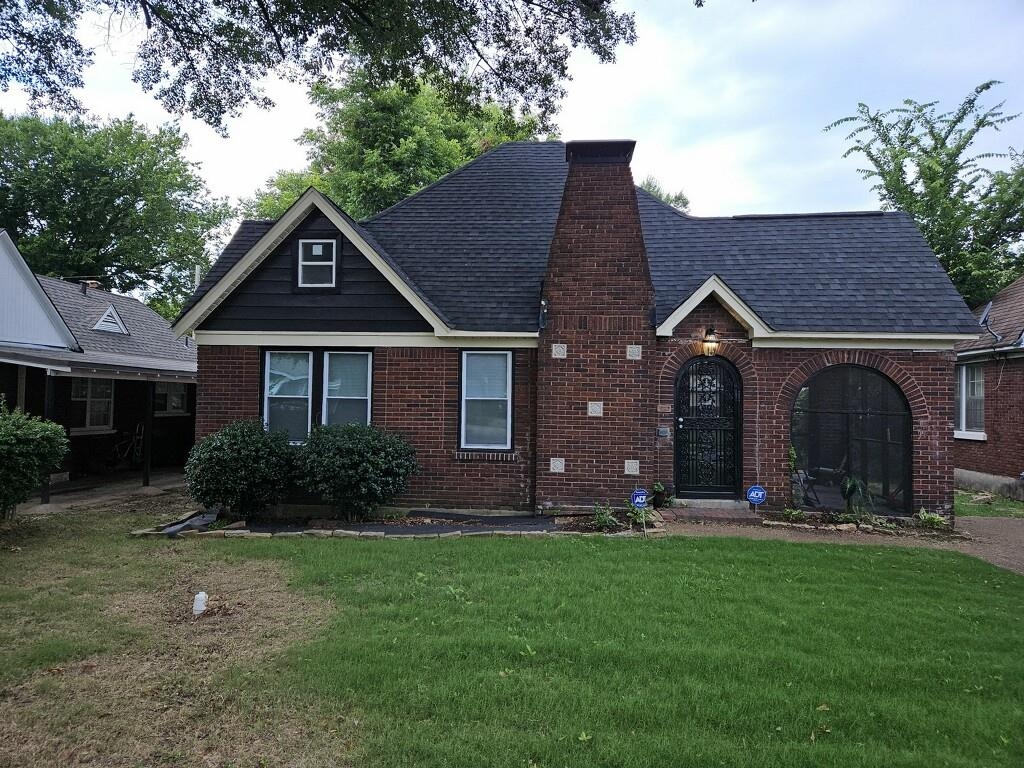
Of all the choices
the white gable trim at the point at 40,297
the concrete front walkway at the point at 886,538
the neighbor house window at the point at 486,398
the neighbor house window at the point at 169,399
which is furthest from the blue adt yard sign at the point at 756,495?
the neighbor house window at the point at 169,399

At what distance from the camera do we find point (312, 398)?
33.9ft

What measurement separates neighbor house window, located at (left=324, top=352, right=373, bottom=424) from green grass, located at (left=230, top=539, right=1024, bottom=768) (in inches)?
150

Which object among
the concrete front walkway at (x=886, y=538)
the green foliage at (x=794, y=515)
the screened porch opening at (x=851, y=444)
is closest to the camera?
the concrete front walkway at (x=886, y=538)

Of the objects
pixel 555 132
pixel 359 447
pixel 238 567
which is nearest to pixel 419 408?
pixel 359 447

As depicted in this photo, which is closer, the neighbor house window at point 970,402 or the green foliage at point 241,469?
the green foliage at point 241,469

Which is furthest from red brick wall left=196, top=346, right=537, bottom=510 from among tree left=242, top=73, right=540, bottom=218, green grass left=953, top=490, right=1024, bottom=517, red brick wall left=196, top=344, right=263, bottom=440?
tree left=242, top=73, right=540, bottom=218

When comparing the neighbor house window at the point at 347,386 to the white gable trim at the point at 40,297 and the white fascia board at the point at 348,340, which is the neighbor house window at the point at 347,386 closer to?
the white fascia board at the point at 348,340

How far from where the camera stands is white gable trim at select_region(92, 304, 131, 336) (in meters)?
16.3

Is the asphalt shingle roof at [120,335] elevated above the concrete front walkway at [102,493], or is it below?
above

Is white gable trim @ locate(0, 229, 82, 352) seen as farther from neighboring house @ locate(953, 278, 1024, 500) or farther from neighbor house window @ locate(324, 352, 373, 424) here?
neighboring house @ locate(953, 278, 1024, 500)

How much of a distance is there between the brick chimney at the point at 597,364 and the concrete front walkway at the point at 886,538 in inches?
57.6

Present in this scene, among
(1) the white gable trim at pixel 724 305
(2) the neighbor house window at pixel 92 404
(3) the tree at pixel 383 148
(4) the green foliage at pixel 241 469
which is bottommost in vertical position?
(4) the green foliage at pixel 241 469

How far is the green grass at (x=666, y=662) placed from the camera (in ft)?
10.9

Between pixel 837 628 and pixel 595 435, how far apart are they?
204 inches
